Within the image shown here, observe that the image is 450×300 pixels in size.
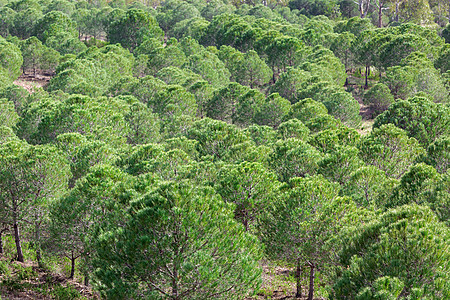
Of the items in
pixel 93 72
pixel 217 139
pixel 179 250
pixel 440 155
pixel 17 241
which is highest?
pixel 440 155

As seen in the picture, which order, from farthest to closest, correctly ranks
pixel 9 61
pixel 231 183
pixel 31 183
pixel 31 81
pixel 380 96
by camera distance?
pixel 31 81 → pixel 9 61 → pixel 380 96 → pixel 31 183 → pixel 231 183

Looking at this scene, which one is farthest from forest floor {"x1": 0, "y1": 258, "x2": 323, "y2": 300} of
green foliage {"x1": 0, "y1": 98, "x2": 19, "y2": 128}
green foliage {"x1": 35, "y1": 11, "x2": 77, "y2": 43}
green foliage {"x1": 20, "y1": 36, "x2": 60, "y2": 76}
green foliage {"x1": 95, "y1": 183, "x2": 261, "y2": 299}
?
green foliage {"x1": 35, "y1": 11, "x2": 77, "y2": 43}

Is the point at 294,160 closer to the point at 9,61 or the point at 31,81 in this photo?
the point at 9,61

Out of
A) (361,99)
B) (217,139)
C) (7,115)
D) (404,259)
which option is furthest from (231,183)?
(361,99)

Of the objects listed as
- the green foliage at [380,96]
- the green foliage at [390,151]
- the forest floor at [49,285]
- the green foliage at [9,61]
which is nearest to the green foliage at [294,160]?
the green foliage at [390,151]

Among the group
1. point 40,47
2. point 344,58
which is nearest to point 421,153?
point 344,58

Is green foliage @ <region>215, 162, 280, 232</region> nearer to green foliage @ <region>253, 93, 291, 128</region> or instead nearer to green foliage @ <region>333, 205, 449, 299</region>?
green foliage @ <region>333, 205, 449, 299</region>

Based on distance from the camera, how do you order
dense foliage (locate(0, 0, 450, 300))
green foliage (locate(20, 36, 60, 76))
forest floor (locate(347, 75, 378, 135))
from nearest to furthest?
dense foliage (locate(0, 0, 450, 300)) < forest floor (locate(347, 75, 378, 135)) < green foliage (locate(20, 36, 60, 76))

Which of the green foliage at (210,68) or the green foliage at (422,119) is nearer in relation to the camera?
the green foliage at (422,119)

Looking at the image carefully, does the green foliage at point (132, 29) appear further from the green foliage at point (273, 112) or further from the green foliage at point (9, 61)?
the green foliage at point (273, 112)

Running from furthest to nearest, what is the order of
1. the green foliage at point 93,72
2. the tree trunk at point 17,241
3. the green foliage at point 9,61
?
the green foliage at point 9,61, the green foliage at point 93,72, the tree trunk at point 17,241

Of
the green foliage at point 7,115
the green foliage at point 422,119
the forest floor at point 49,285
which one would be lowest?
the forest floor at point 49,285

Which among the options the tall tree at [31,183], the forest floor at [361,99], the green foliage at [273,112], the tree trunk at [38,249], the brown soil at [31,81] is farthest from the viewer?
the brown soil at [31,81]

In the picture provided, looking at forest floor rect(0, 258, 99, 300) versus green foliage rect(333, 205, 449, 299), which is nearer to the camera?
green foliage rect(333, 205, 449, 299)
